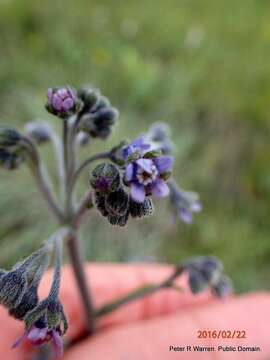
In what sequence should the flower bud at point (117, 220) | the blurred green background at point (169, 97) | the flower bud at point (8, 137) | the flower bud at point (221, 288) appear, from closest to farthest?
the flower bud at point (117, 220), the flower bud at point (8, 137), the flower bud at point (221, 288), the blurred green background at point (169, 97)

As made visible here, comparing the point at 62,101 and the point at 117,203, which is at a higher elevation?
the point at 62,101

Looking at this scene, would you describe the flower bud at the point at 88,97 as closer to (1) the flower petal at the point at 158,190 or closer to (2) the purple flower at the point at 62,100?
(2) the purple flower at the point at 62,100

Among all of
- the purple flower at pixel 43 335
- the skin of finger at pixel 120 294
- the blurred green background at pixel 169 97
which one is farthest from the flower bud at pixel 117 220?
the blurred green background at pixel 169 97

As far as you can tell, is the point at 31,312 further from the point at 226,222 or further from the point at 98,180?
the point at 226,222

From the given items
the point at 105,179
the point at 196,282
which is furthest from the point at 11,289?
the point at 196,282

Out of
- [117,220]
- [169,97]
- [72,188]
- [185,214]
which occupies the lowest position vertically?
[117,220]

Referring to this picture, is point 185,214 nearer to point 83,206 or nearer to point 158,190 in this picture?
point 83,206

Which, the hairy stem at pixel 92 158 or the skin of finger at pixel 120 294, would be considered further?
the skin of finger at pixel 120 294
